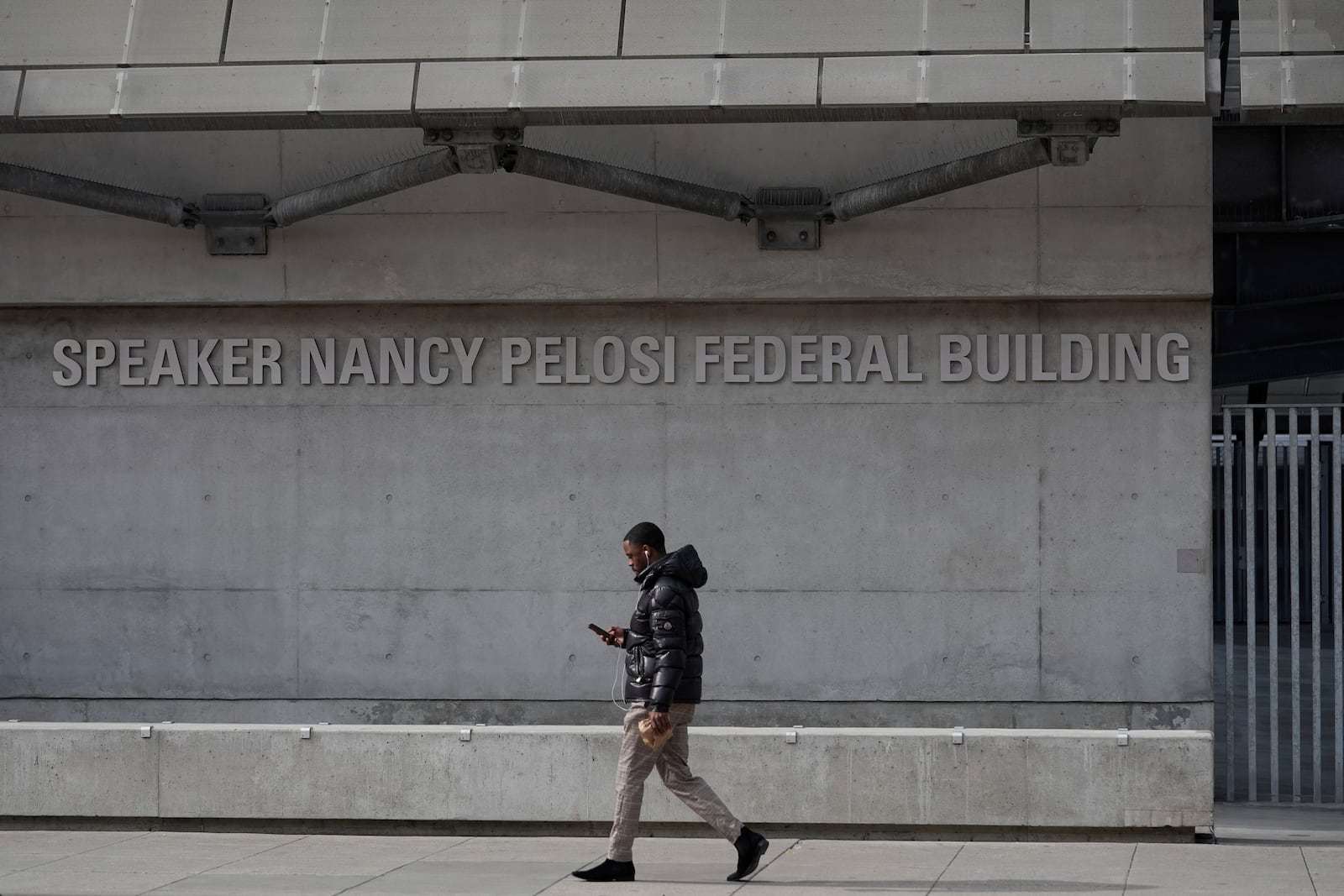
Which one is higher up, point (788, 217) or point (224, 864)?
point (788, 217)

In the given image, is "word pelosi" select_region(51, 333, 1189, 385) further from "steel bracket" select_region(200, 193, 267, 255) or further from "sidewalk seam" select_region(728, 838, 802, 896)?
"sidewalk seam" select_region(728, 838, 802, 896)

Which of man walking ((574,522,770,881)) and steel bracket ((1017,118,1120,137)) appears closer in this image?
man walking ((574,522,770,881))

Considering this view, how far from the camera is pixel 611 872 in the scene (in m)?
8.62

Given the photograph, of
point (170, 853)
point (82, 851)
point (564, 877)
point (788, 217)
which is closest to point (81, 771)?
point (82, 851)

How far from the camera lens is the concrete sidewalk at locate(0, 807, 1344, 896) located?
8.46m

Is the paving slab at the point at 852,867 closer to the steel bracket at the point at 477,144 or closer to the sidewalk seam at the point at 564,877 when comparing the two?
the sidewalk seam at the point at 564,877

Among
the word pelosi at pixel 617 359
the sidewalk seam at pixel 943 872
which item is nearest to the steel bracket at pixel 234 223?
the word pelosi at pixel 617 359

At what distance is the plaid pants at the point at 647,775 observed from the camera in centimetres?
853

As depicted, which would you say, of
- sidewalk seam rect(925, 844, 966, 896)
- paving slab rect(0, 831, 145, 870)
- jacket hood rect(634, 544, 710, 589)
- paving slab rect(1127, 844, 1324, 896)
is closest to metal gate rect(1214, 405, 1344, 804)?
paving slab rect(1127, 844, 1324, 896)

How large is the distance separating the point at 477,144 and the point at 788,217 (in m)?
2.45

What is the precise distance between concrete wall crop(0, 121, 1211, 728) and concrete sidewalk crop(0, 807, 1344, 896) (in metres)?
3.17

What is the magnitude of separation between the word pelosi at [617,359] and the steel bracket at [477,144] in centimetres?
179

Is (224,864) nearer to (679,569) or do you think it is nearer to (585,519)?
(679,569)

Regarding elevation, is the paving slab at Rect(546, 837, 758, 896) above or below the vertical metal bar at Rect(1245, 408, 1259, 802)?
below
